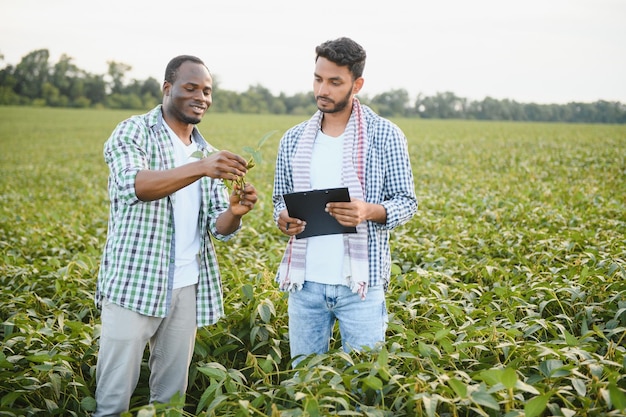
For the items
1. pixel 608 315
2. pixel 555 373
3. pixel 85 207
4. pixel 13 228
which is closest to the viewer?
pixel 555 373

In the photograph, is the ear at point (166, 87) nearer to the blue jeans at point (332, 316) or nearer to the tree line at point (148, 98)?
the blue jeans at point (332, 316)

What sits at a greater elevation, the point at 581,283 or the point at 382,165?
the point at 382,165

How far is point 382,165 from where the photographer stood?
97.5 inches

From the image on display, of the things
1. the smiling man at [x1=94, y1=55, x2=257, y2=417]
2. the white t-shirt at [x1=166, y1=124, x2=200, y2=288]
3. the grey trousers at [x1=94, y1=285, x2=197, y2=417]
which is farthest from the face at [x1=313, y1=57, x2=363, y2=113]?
the grey trousers at [x1=94, y1=285, x2=197, y2=417]

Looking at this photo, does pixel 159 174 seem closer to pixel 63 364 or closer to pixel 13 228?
pixel 63 364

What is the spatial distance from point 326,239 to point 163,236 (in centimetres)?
73

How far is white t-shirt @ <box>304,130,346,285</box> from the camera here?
2422mm

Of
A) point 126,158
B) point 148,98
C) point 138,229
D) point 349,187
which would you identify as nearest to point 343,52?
point 349,187

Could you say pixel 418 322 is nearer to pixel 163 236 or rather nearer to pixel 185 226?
pixel 185 226

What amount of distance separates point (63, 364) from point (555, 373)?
229 cm

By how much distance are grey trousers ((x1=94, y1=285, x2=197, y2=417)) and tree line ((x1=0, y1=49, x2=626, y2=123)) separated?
62.0 metres

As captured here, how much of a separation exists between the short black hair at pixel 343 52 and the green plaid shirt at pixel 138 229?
0.82 m

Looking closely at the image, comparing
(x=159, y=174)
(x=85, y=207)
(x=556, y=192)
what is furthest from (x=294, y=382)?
(x=85, y=207)

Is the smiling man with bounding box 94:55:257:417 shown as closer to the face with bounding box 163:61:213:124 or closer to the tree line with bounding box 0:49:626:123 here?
the face with bounding box 163:61:213:124
